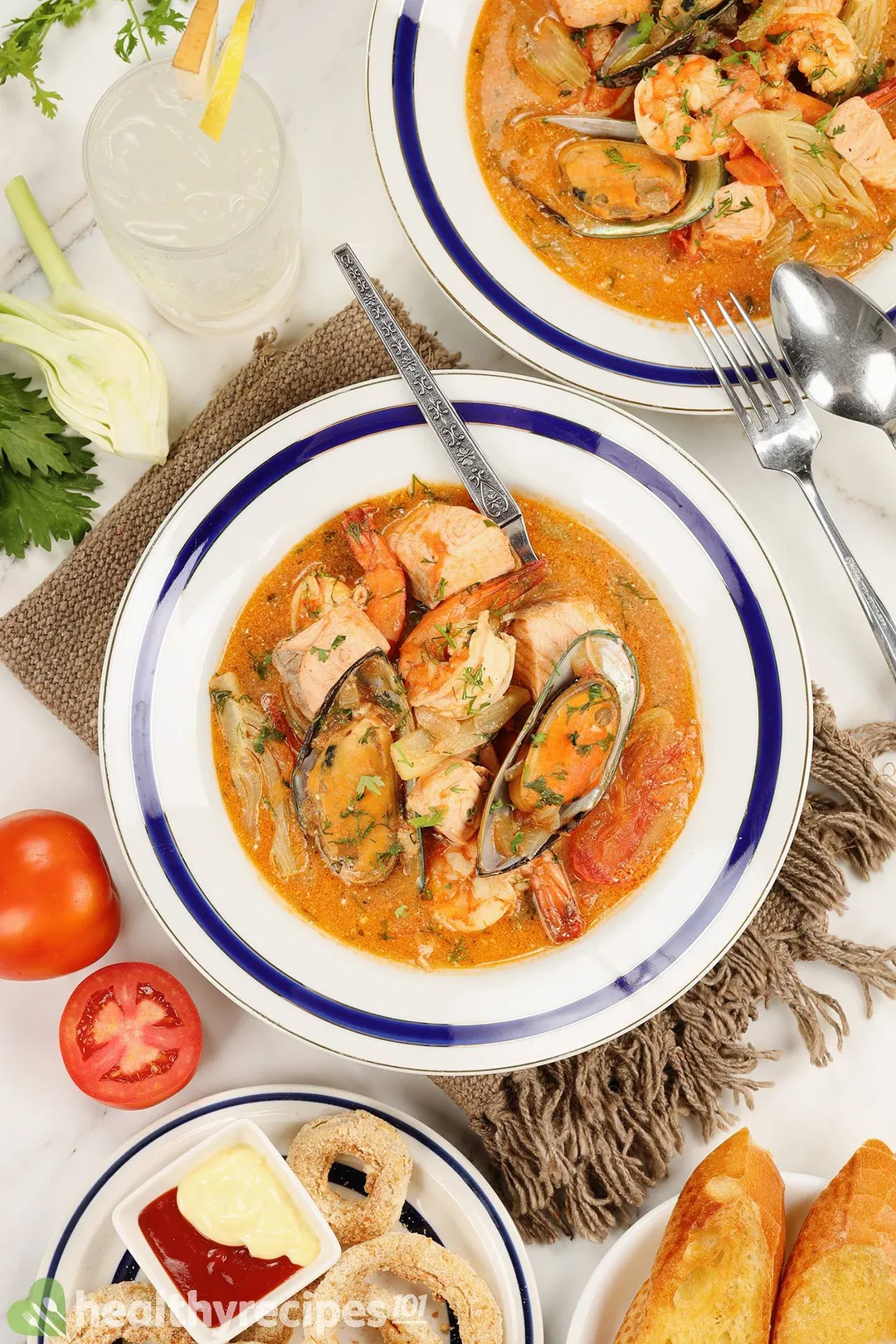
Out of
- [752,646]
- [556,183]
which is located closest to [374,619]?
[752,646]

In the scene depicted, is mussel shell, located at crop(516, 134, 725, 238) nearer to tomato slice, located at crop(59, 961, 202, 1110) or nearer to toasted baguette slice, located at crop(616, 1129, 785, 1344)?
tomato slice, located at crop(59, 961, 202, 1110)

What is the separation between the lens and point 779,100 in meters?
3.22

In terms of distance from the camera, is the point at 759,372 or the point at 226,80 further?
the point at 759,372

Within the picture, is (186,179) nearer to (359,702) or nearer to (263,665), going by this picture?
(263,665)

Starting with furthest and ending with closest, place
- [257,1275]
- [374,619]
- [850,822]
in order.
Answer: [850,822]
[374,619]
[257,1275]

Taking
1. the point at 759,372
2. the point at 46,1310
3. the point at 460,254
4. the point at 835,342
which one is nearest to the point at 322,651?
the point at 460,254

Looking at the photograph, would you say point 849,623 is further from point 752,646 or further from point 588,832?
point 588,832

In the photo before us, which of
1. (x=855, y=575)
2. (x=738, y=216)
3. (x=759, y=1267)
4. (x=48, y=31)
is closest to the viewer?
(x=759, y=1267)

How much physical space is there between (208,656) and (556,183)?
1.89 metres

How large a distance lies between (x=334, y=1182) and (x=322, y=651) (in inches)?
69.0

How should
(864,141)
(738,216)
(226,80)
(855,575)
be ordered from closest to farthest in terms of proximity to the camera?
(226,80)
(864,141)
(738,216)
(855,575)

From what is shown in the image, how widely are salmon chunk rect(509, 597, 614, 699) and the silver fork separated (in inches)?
31.1

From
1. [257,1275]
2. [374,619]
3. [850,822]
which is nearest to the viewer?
[257,1275]

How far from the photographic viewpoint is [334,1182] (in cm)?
333
